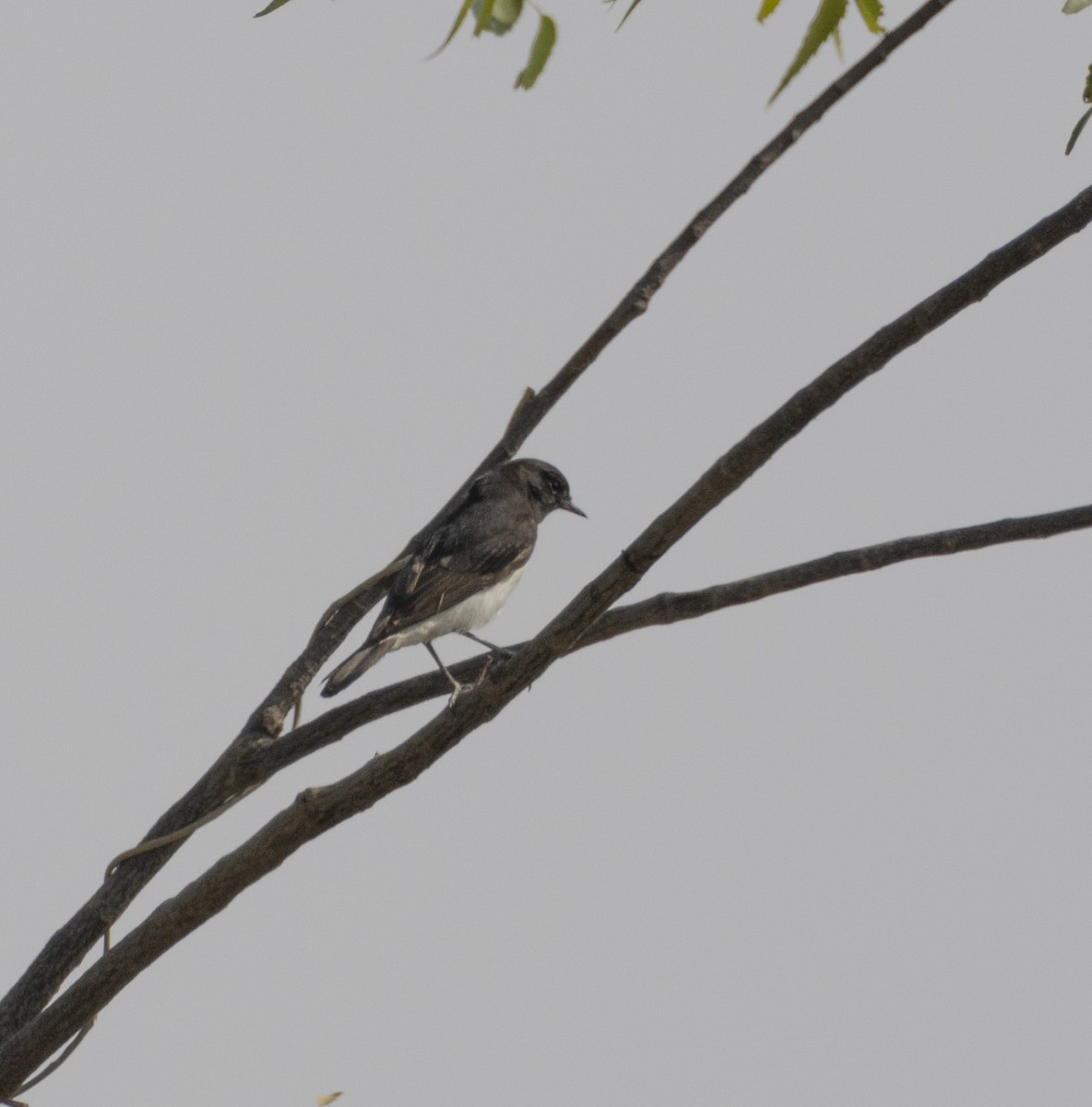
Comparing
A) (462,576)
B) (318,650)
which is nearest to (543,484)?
(462,576)

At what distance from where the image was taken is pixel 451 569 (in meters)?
9.16

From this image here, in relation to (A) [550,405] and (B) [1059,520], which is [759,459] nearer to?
(B) [1059,520]

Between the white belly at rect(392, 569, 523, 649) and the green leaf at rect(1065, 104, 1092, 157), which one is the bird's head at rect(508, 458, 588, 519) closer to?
the white belly at rect(392, 569, 523, 649)

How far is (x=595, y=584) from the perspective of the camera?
12.5 feet

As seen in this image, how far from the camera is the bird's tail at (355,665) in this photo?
8.43 meters

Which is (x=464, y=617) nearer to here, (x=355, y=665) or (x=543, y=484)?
(x=355, y=665)

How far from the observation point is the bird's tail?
8430 mm

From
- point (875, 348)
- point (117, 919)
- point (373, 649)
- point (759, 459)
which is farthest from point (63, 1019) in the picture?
point (373, 649)

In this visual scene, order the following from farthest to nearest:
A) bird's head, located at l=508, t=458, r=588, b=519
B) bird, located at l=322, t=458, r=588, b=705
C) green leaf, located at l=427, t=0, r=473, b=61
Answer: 1. bird's head, located at l=508, t=458, r=588, b=519
2. bird, located at l=322, t=458, r=588, b=705
3. green leaf, located at l=427, t=0, r=473, b=61

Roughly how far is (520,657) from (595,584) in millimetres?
266

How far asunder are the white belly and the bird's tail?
0.44 ft

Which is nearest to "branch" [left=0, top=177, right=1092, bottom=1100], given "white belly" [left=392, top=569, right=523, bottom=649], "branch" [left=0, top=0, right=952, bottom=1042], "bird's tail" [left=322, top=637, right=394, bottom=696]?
"branch" [left=0, top=0, right=952, bottom=1042]

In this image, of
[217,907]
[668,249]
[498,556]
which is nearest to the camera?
[217,907]

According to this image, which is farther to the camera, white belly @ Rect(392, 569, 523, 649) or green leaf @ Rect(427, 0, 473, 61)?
white belly @ Rect(392, 569, 523, 649)
